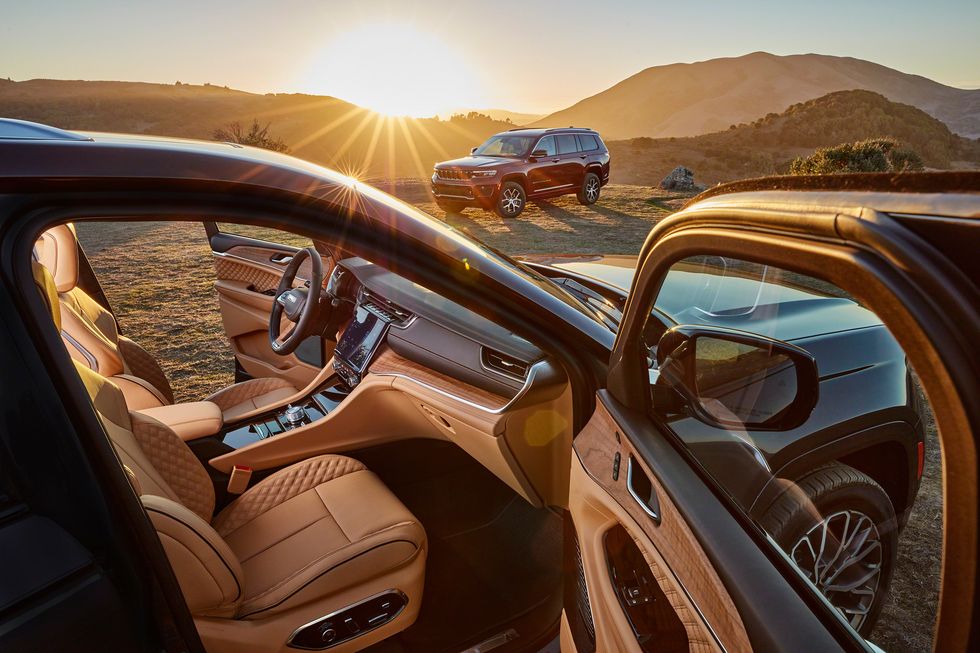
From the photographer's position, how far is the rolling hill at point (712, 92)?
10462 centimetres

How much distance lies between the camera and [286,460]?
9.21ft

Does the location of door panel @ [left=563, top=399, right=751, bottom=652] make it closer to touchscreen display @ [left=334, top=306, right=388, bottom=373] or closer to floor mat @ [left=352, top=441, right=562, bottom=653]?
floor mat @ [left=352, top=441, right=562, bottom=653]

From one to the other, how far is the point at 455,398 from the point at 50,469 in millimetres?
1264

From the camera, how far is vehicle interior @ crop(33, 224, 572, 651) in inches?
72.5

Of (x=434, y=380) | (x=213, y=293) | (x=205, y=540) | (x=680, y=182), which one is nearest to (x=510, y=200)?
(x=213, y=293)

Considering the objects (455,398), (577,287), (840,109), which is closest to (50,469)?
(455,398)

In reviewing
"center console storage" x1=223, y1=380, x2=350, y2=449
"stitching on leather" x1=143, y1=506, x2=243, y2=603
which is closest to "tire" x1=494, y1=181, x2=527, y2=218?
"center console storage" x1=223, y1=380, x2=350, y2=449

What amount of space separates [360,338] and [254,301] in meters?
1.96

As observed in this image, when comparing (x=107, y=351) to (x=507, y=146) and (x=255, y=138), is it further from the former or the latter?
(x=255, y=138)

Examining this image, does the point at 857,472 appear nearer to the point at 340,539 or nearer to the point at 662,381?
the point at 662,381

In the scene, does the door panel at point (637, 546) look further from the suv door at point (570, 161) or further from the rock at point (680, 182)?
the rock at point (680, 182)

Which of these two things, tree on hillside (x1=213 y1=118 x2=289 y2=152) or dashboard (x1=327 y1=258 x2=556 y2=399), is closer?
dashboard (x1=327 y1=258 x2=556 y2=399)

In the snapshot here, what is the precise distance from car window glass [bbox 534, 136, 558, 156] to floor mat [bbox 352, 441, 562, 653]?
12.2 meters

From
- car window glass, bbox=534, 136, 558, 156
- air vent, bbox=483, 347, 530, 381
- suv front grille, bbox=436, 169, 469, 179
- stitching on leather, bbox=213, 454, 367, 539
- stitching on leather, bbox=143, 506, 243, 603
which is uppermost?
car window glass, bbox=534, 136, 558, 156
